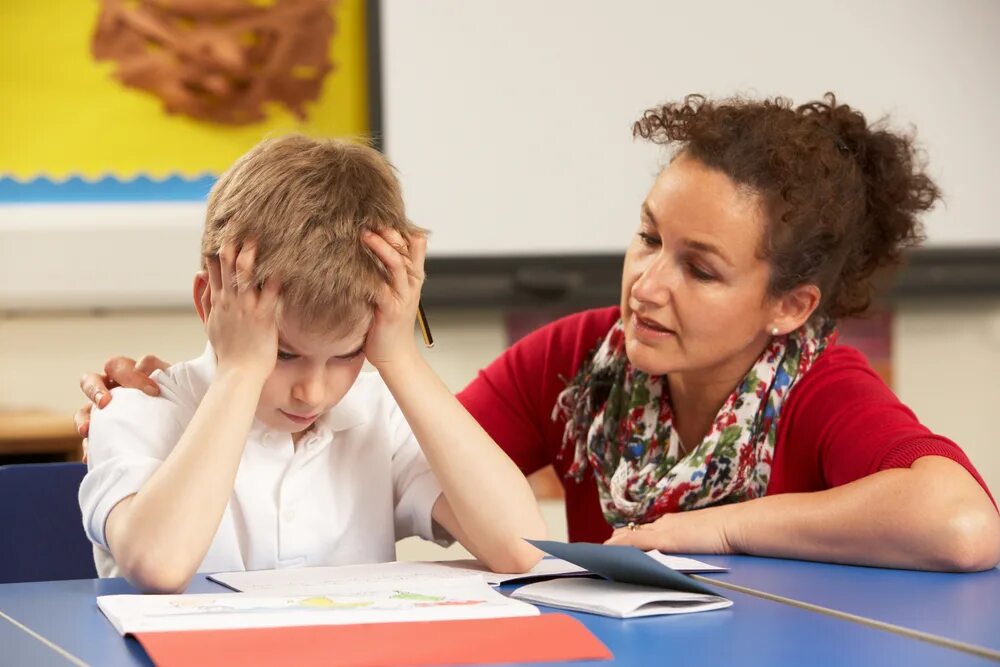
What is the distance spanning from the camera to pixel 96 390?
1.42 meters

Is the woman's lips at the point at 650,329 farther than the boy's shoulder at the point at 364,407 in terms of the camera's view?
Yes

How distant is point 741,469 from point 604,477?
21 cm

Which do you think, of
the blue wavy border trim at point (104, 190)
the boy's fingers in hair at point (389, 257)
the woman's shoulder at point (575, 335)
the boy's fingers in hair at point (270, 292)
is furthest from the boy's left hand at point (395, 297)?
the blue wavy border trim at point (104, 190)

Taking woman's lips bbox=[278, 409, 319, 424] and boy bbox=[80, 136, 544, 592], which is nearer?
boy bbox=[80, 136, 544, 592]

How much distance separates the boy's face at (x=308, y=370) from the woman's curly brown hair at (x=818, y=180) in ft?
2.02

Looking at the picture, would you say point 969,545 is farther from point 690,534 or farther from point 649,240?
point 649,240

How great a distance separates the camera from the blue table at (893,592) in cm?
108

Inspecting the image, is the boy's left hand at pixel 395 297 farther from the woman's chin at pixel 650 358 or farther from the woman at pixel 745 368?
the woman's chin at pixel 650 358

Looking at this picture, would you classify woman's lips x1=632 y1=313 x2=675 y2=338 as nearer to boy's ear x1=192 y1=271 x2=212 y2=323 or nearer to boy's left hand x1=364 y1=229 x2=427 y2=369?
boy's left hand x1=364 y1=229 x2=427 y2=369

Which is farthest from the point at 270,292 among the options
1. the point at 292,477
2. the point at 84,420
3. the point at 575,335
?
the point at 575,335

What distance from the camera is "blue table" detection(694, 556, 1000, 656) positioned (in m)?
1.08

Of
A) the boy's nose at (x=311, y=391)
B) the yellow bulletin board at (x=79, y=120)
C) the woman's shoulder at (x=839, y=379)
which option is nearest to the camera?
the boy's nose at (x=311, y=391)

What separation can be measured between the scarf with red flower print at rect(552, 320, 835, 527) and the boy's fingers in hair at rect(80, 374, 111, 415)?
0.67 meters

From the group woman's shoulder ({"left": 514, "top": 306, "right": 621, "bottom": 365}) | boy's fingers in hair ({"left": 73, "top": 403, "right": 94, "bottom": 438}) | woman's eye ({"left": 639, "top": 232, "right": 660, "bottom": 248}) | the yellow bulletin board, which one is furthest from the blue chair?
the yellow bulletin board
